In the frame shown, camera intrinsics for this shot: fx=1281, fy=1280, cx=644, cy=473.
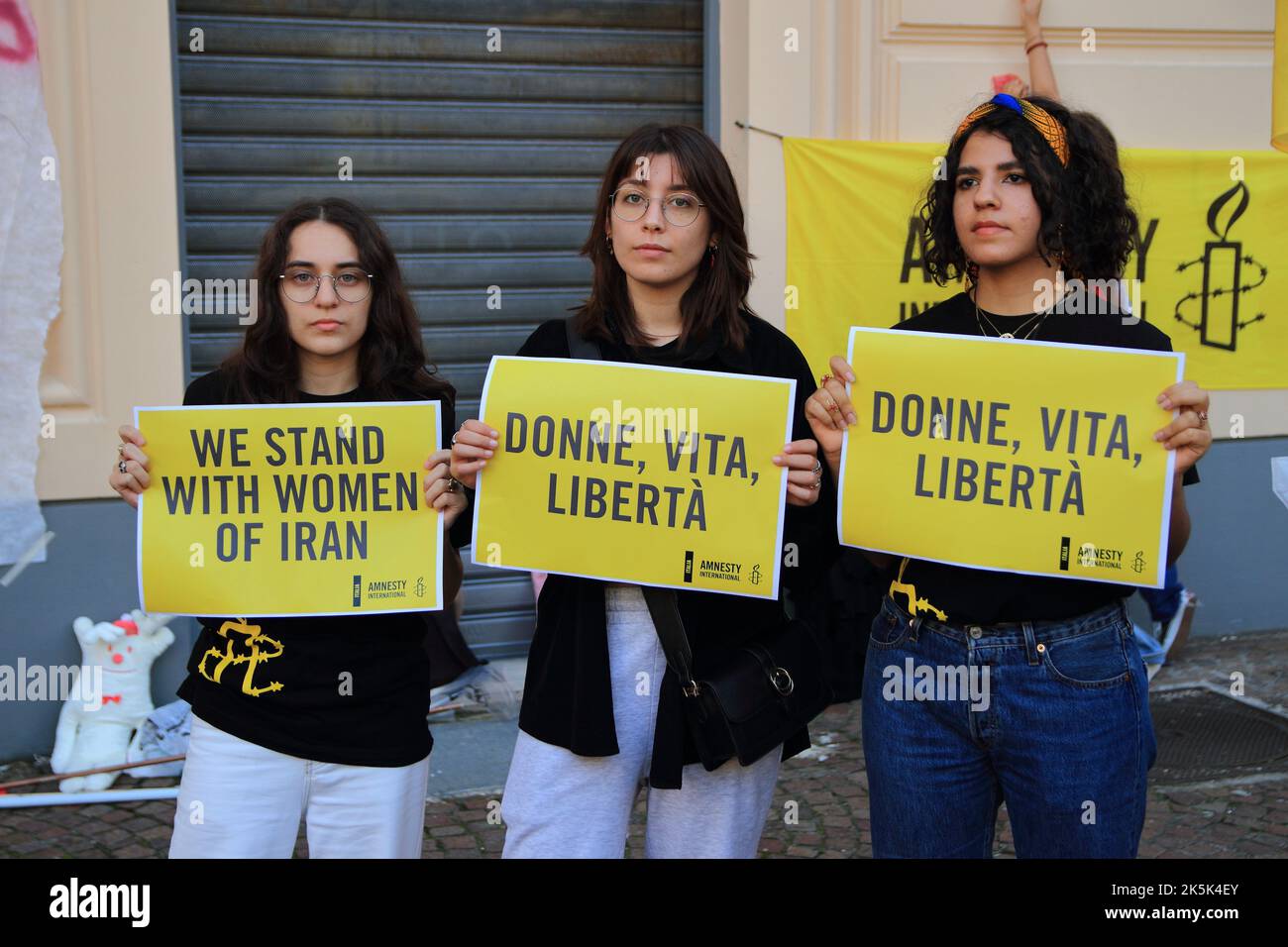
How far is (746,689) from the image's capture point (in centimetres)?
253

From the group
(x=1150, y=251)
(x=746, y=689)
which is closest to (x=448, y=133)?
(x=1150, y=251)

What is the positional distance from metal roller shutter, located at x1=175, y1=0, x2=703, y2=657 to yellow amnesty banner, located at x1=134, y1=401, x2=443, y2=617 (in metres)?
3.48

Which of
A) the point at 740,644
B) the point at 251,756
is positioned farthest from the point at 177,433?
the point at 740,644

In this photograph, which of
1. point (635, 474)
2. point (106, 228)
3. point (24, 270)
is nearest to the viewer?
point (635, 474)

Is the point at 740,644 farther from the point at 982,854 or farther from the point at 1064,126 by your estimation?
the point at 1064,126

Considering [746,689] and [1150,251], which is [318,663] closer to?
[746,689]

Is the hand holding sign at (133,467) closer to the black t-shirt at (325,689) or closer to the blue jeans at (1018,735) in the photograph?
the black t-shirt at (325,689)

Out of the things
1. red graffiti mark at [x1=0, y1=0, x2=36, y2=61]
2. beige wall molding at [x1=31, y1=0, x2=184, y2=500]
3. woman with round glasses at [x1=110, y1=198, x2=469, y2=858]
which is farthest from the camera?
beige wall molding at [x1=31, y1=0, x2=184, y2=500]

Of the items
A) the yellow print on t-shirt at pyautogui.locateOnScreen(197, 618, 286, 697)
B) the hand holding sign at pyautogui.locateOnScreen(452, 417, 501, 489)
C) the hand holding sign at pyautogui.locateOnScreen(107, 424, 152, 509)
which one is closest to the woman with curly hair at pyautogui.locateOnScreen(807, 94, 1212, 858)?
the hand holding sign at pyautogui.locateOnScreen(452, 417, 501, 489)

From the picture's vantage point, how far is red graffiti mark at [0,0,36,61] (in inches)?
203

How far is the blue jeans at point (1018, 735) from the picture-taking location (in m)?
2.36

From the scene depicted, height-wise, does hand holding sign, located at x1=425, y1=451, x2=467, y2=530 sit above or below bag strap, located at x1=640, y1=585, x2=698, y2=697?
above

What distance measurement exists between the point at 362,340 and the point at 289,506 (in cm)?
41

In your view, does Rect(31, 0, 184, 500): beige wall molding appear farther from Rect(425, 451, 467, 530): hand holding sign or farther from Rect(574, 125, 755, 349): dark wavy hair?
Rect(574, 125, 755, 349): dark wavy hair
